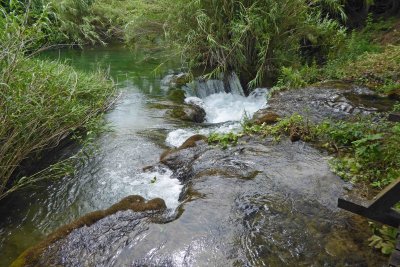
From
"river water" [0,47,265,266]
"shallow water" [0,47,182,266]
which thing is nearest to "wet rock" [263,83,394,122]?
"river water" [0,47,265,266]

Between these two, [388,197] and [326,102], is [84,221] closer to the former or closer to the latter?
[388,197]

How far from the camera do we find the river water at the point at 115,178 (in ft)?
14.1

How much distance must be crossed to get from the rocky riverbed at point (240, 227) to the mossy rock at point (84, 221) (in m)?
0.02

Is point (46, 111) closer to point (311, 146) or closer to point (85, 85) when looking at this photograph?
point (85, 85)

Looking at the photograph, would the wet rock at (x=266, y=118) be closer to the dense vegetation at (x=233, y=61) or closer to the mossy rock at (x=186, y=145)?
the dense vegetation at (x=233, y=61)

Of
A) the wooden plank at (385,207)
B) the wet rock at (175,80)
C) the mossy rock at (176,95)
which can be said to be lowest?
the mossy rock at (176,95)

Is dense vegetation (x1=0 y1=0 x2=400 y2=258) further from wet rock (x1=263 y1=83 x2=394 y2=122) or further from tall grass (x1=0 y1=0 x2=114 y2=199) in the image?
wet rock (x1=263 y1=83 x2=394 y2=122)

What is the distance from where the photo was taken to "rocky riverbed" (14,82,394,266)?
10.2 ft

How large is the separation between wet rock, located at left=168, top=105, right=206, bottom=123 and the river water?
0.25 m

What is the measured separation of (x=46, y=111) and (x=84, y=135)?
6.17ft

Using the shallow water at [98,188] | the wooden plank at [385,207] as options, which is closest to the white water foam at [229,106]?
the shallow water at [98,188]

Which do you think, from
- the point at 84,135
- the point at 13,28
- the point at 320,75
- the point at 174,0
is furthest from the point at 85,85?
the point at 320,75

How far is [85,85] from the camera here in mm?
6691

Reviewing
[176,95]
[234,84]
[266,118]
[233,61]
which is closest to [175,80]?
[176,95]
